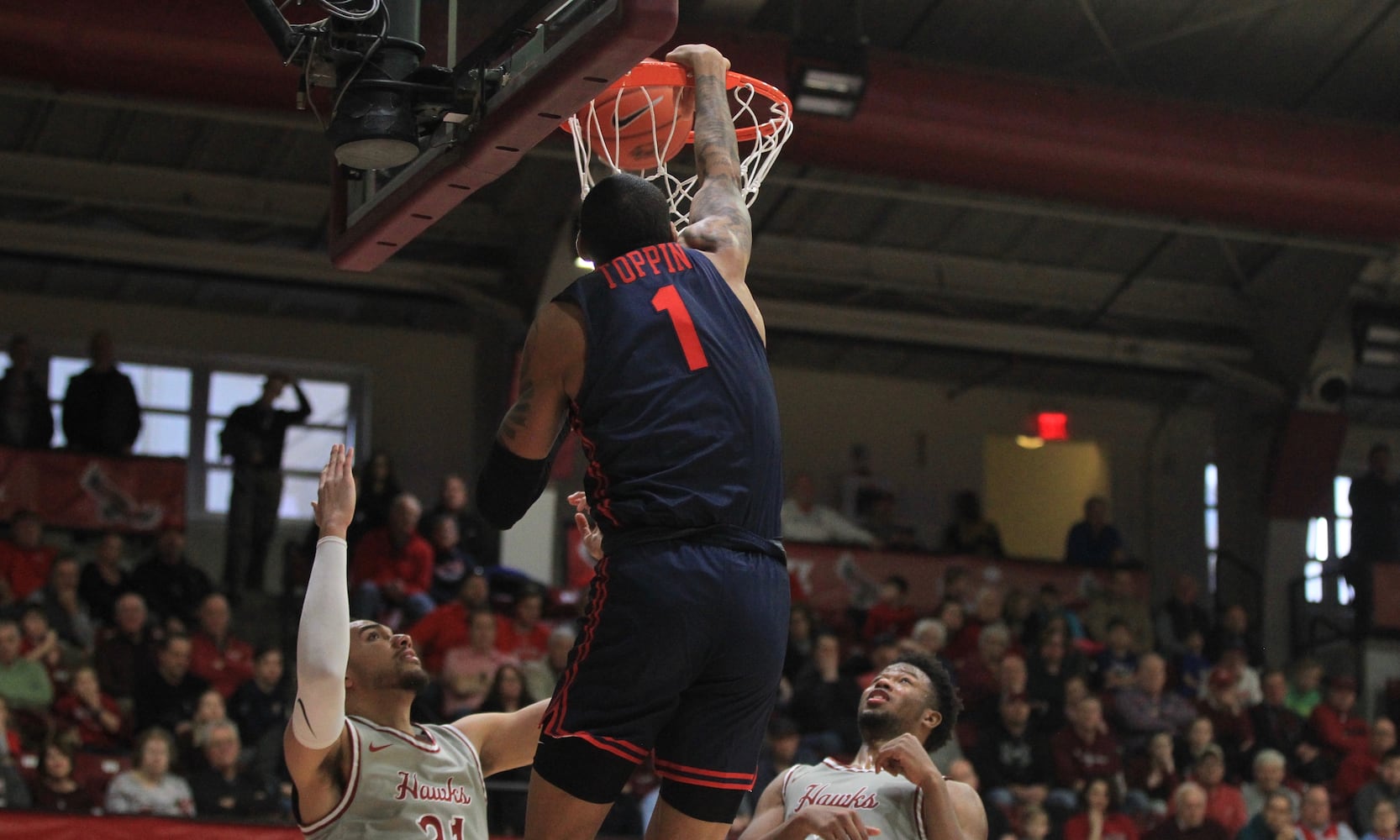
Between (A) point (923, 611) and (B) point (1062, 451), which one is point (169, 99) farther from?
(B) point (1062, 451)

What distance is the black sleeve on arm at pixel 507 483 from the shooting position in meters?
3.98

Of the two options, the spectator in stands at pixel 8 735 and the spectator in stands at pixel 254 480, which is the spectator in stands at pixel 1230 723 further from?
the spectator in stands at pixel 8 735

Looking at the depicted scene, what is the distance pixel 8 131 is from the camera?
15.9m

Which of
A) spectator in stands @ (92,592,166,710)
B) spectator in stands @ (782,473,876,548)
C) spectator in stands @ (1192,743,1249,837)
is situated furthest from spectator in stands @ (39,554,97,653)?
spectator in stands @ (1192,743,1249,837)

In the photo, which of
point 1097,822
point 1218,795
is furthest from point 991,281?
point 1097,822

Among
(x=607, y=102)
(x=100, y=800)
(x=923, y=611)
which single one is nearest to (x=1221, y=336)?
(x=923, y=611)

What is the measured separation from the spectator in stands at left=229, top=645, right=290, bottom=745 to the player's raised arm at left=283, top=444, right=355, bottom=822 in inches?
285

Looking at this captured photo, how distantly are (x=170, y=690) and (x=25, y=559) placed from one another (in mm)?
2446

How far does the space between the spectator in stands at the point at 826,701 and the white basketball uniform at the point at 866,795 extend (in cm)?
608

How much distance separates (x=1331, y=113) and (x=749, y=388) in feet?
45.5

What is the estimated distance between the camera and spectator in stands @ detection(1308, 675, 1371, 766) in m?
15.0

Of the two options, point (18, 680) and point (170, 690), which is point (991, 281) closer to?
point (170, 690)

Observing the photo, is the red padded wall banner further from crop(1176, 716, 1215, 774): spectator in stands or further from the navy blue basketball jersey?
the navy blue basketball jersey

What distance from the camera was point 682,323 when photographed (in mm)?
3908
